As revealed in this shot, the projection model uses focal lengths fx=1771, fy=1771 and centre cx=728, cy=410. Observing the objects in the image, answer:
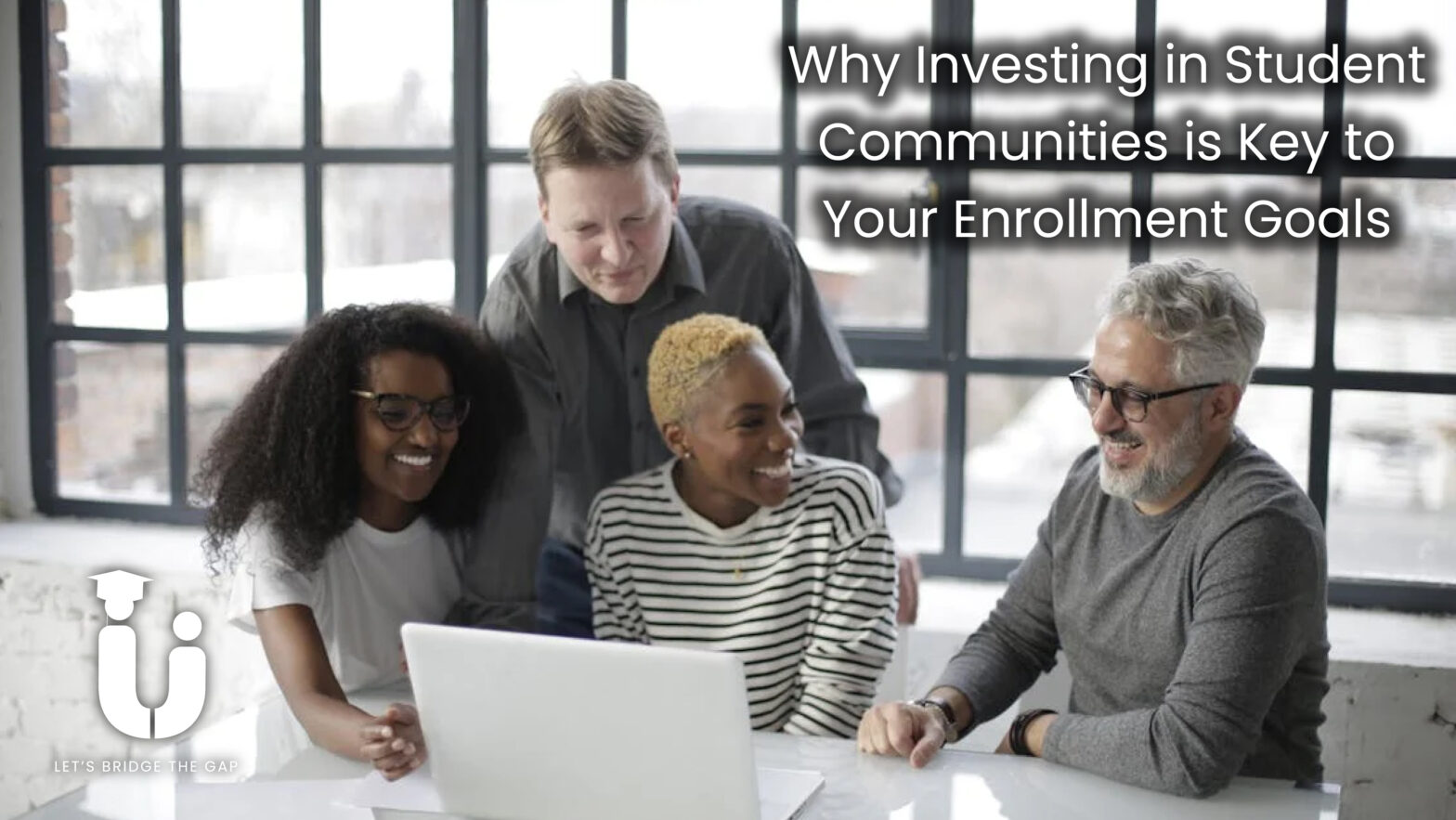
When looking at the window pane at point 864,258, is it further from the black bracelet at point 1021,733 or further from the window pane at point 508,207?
the black bracelet at point 1021,733

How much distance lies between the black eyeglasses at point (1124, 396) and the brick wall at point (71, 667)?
2102 mm

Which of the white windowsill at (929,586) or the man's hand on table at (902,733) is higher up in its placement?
the man's hand on table at (902,733)

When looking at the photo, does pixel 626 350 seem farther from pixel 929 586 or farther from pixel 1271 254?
pixel 1271 254

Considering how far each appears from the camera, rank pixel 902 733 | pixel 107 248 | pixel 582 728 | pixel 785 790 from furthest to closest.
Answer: pixel 107 248 → pixel 902 733 → pixel 785 790 → pixel 582 728

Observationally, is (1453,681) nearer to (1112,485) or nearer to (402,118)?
(1112,485)

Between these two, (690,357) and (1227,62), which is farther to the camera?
(1227,62)

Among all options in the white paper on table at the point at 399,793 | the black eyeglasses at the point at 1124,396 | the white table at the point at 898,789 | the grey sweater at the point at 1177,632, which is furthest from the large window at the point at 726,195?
the black eyeglasses at the point at 1124,396

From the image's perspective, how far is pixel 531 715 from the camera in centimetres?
191

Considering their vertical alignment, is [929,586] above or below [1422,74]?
below

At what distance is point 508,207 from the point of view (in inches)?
151

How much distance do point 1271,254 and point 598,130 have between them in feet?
4.69

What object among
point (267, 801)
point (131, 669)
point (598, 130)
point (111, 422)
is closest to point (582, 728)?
point (267, 801)

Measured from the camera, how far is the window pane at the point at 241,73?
3.95 meters

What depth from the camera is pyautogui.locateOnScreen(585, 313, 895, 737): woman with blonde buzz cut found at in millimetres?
2471
